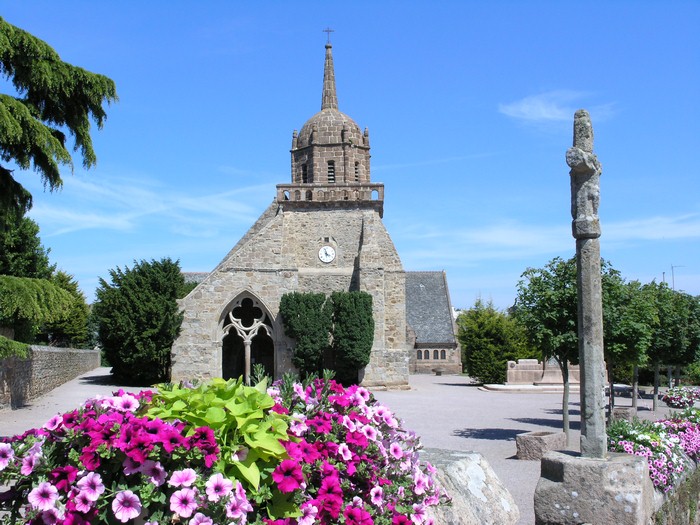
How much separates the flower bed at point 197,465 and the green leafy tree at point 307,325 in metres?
22.3

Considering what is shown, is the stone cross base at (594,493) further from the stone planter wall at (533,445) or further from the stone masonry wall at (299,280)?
the stone masonry wall at (299,280)

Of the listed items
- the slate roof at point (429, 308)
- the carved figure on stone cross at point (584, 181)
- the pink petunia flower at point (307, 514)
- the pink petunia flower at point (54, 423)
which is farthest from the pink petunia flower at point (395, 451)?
the slate roof at point (429, 308)

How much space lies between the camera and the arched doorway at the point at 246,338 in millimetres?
27312

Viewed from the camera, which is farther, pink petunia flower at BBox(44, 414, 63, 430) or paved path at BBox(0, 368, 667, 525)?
paved path at BBox(0, 368, 667, 525)

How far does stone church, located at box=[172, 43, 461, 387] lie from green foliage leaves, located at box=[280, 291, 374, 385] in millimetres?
665

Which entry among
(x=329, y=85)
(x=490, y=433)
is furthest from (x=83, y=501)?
(x=329, y=85)

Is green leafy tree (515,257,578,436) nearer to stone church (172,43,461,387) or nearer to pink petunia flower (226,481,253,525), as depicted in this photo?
pink petunia flower (226,481,253,525)

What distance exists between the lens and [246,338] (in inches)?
1072

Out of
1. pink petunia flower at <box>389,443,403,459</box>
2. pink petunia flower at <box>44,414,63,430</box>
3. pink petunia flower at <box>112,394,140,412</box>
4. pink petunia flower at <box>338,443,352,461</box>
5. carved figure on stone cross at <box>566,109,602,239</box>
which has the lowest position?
pink petunia flower at <box>389,443,403,459</box>

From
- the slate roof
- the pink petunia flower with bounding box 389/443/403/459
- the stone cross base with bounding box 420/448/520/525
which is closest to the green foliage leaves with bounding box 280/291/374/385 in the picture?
the stone cross base with bounding box 420/448/520/525

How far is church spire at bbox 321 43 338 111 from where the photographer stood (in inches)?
1303

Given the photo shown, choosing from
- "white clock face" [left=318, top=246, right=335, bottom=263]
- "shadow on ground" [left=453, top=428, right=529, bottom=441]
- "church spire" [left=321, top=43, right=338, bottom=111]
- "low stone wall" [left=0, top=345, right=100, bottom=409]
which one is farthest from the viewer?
"church spire" [left=321, top=43, right=338, bottom=111]

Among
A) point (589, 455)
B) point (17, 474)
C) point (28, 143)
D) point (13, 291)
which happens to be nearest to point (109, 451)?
point (17, 474)

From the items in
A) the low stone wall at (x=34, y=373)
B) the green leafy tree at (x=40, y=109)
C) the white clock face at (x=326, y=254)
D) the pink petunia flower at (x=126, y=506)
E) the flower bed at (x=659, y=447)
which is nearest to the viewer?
the pink petunia flower at (x=126, y=506)
